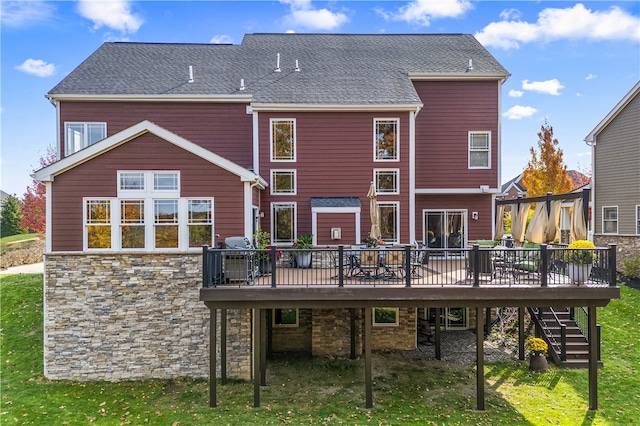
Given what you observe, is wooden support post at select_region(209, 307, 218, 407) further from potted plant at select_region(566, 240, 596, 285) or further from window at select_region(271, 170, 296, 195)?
potted plant at select_region(566, 240, 596, 285)

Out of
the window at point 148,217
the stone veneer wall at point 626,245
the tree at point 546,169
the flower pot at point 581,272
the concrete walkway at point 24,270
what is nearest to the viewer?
the flower pot at point 581,272

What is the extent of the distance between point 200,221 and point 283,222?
3685 millimetres

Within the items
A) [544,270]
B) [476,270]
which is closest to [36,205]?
[476,270]

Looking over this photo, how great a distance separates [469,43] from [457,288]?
12955 millimetres

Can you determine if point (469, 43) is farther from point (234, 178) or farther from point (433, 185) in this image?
point (234, 178)

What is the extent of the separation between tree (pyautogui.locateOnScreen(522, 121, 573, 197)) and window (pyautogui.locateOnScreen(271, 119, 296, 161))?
18.0 meters

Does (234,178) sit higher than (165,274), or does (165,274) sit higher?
(234,178)

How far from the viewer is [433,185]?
46.5 feet

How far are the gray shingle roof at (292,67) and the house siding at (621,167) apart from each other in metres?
8.40

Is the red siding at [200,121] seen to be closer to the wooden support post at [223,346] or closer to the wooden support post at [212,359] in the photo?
the wooden support post at [223,346]

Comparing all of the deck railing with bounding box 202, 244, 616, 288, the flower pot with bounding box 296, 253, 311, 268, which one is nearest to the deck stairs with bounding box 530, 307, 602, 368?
the deck railing with bounding box 202, 244, 616, 288

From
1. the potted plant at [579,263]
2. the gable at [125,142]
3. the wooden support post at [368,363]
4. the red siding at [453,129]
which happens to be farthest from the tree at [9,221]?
the potted plant at [579,263]

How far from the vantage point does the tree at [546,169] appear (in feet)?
74.2

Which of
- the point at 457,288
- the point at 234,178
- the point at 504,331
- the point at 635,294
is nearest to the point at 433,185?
the point at 504,331
